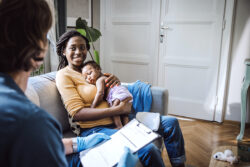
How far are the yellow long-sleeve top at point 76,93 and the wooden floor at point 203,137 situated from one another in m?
0.82

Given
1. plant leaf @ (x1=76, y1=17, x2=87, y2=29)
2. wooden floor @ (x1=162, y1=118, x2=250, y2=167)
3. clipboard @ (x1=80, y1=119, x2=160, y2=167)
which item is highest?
plant leaf @ (x1=76, y1=17, x2=87, y2=29)

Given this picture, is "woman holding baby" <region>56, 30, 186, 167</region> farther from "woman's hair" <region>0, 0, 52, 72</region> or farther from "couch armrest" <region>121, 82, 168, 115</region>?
"woman's hair" <region>0, 0, 52, 72</region>

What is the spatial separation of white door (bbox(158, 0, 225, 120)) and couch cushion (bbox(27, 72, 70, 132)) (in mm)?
1771

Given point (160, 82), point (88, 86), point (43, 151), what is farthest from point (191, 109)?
point (43, 151)

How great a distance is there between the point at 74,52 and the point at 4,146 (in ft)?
3.61

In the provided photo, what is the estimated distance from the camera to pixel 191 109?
2.94 meters

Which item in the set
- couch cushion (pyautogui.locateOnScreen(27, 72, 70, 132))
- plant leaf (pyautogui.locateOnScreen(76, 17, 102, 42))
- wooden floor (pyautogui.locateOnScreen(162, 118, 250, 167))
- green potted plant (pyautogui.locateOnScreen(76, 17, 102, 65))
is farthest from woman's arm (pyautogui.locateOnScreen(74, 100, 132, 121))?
plant leaf (pyautogui.locateOnScreen(76, 17, 102, 42))

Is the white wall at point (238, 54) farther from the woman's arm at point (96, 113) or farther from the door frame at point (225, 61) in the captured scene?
the woman's arm at point (96, 113)

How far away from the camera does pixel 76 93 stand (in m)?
1.40

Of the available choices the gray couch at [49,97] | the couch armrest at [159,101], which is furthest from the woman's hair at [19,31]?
the couch armrest at [159,101]

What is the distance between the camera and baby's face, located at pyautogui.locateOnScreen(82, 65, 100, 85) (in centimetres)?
153

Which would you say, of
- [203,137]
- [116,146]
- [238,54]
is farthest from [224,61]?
[116,146]

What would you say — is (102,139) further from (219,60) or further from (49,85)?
(219,60)

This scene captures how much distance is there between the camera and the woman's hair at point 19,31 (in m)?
0.55
